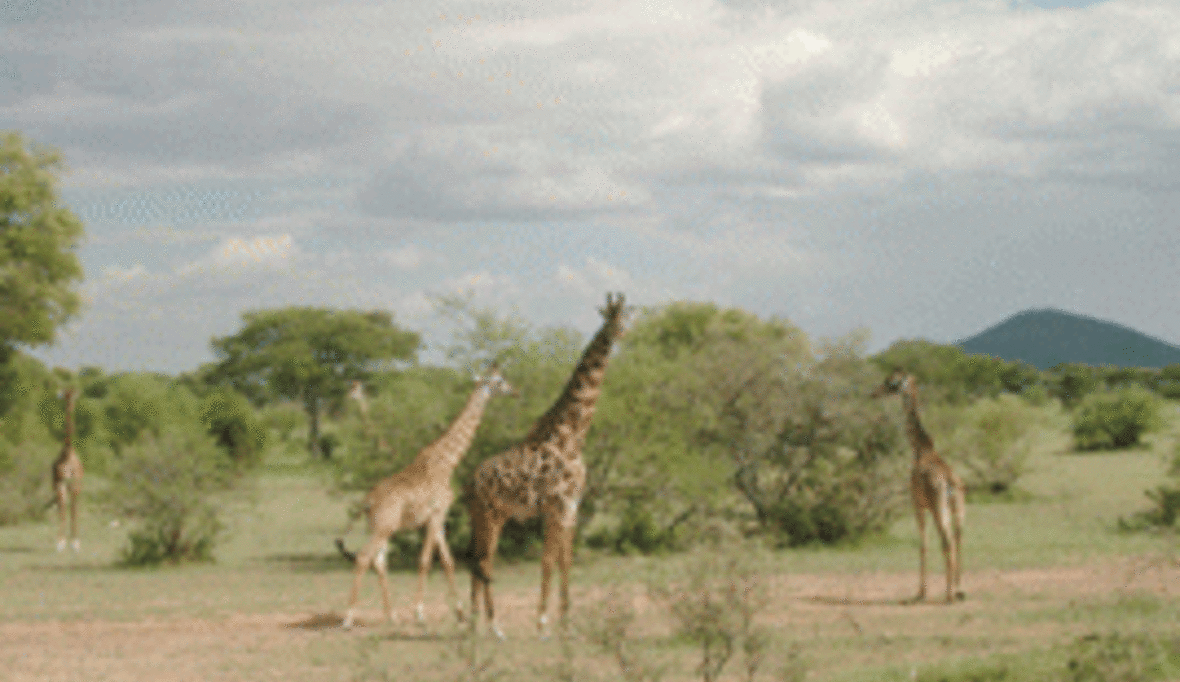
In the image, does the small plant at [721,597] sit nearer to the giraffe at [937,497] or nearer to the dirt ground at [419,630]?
the dirt ground at [419,630]

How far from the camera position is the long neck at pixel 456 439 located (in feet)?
42.7

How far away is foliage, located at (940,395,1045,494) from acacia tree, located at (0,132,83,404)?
19254 mm

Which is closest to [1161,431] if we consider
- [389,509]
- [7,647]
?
[389,509]

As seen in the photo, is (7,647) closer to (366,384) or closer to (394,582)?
(394,582)

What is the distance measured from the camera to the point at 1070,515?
2373cm

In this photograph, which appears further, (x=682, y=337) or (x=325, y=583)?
(x=682, y=337)

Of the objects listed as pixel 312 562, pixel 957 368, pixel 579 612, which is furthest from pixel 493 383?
pixel 957 368

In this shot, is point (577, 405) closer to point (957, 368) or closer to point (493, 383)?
point (493, 383)

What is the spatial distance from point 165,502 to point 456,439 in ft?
23.6

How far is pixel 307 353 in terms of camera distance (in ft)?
179

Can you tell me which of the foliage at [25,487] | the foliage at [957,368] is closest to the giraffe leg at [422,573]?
the foliage at [25,487]

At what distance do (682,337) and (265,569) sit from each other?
4057 centimetres

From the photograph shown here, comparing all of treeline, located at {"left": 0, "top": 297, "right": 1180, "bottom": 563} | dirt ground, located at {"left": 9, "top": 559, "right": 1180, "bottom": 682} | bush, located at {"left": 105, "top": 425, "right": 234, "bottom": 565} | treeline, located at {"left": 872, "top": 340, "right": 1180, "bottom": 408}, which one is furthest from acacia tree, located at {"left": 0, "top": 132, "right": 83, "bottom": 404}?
treeline, located at {"left": 872, "top": 340, "right": 1180, "bottom": 408}

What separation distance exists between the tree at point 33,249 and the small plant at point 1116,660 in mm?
25984
